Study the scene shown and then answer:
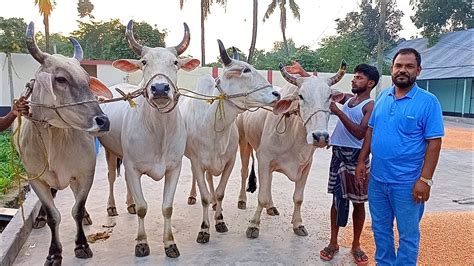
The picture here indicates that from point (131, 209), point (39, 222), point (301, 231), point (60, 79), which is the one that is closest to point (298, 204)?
point (301, 231)

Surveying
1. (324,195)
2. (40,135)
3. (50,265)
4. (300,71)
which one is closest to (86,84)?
(40,135)

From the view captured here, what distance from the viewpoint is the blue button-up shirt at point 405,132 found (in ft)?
9.59

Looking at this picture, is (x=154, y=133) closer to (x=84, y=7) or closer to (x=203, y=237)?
(x=203, y=237)

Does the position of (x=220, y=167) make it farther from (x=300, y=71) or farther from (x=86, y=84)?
(x=86, y=84)

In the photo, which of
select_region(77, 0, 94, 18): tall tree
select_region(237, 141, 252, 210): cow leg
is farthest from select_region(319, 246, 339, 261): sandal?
select_region(77, 0, 94, 18): tall tree

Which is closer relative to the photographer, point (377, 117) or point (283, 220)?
point (377, 117)

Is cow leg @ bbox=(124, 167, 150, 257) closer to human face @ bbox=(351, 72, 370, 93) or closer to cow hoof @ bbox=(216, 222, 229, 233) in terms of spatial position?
cow hoof @ bbox=(216, 222, 229, 233)

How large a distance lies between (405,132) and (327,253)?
1656 millimetres

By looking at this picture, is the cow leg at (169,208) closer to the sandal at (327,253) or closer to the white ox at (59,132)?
the white ox at (59,132)

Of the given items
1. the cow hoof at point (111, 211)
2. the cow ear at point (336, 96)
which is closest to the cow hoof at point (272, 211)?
the cow hoof at point (111, 211)

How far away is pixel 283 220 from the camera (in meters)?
5.32

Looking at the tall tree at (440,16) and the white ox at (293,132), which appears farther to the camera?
the tall tree at (440,16)

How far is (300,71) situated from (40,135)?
8.26ft

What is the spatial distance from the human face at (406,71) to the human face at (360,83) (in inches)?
26.0
